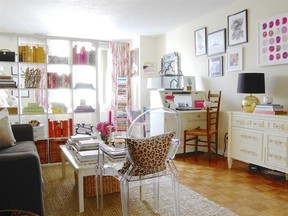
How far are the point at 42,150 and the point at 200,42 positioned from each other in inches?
124

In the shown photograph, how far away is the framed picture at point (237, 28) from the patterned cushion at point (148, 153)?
255 centimetres

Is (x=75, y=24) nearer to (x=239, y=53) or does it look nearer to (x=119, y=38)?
(x=119, y=38)

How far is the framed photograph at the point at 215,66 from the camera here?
409 cm

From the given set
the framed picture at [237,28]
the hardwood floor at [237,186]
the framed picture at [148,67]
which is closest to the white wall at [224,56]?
the framed picture at [237,28]

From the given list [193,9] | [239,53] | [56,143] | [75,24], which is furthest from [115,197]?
[75,24]

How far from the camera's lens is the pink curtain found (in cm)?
618

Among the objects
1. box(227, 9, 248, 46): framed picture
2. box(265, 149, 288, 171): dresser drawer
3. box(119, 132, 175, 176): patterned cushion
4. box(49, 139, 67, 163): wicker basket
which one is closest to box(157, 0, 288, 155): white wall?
box(227, 9, 248, 46): framed picture

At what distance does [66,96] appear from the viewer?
4930 mm

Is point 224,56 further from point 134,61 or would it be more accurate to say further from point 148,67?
point 134,61

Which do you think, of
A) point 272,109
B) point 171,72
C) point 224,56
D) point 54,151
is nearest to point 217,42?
point 224,56

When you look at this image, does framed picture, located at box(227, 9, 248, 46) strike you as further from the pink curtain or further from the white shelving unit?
the pink curtain

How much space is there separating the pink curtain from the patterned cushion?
4.43 metres

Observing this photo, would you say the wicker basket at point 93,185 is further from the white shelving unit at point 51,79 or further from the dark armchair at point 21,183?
the white shelving unit at point 51,79

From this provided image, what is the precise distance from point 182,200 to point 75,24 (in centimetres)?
387
